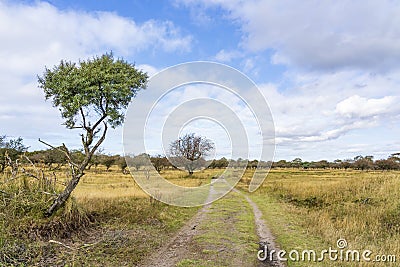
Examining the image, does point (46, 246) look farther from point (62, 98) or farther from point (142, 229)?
point (62, 98)

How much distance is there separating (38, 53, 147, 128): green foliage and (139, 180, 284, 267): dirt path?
5.56m

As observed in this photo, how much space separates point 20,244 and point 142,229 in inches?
172

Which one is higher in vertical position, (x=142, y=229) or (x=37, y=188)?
(x=37, y=188)

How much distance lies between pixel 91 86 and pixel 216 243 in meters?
7.42

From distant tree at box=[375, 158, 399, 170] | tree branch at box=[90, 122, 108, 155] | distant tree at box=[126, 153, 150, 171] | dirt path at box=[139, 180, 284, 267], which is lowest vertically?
dirt path at box=[139, 180, 284, 267]

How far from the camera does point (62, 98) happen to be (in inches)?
439

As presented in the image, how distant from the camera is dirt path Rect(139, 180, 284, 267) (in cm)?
801

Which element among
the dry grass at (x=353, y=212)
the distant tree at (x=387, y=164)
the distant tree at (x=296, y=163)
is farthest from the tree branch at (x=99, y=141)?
the distant tree at (x=296, y=163)

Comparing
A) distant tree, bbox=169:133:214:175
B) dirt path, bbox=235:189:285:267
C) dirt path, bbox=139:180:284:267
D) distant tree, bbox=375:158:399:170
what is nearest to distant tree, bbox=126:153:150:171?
dirt path, bbox=139:180:284:267

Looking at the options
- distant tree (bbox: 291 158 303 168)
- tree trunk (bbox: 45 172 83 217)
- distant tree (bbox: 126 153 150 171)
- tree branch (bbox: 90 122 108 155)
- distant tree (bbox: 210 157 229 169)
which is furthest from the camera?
distant tree (bbox: 291 158 303 168)

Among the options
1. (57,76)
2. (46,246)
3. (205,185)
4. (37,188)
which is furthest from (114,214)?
(205,185)

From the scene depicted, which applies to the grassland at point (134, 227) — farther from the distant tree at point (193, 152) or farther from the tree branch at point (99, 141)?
the distant tree at point (193, 152)

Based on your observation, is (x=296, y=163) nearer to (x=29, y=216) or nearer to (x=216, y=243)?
(x=216, y=243)

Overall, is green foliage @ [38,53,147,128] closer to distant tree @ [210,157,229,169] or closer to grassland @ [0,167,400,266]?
grassland @ [0,167,400,266]
